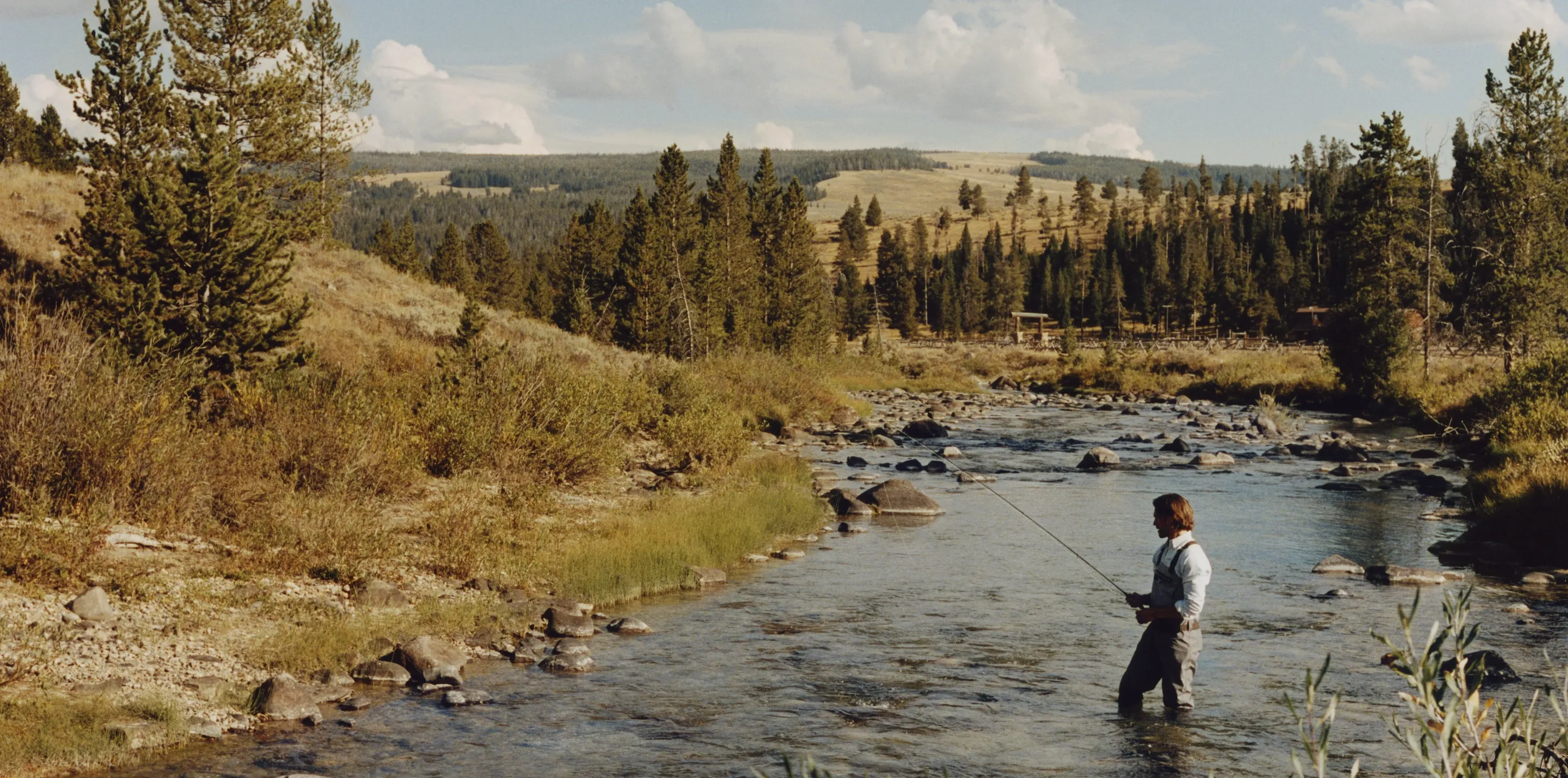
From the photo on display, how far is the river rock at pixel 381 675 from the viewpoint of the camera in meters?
11.3

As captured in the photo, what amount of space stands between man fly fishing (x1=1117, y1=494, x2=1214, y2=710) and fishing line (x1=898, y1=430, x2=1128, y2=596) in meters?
1.31

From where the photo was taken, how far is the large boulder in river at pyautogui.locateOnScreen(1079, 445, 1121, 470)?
30.8 meters

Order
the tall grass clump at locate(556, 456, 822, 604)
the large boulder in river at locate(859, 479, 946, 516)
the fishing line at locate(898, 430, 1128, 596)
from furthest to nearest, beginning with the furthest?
the large boulder in river at locate(859, 479, 946, 516) → the fishing line at locate(898, 430, 1128, 596) → the tall grass clump at locate(556, 456, 822, 604)

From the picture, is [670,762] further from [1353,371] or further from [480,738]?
[1353,371]

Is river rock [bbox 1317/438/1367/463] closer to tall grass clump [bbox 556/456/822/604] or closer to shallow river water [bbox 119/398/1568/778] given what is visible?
shallow river water [bbox 119/398/1568/778]

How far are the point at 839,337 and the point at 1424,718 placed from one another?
7896cm

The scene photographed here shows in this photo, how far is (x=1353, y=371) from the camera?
4900 cm

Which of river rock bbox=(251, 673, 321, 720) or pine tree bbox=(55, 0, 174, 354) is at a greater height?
pine tree bbox=(55, 0, 174, 354)

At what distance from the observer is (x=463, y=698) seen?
10.8m

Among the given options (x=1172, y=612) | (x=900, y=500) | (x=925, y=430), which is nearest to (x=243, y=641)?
(x=1172, y=612)

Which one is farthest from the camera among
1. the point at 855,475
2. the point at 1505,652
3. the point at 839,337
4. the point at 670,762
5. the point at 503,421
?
the point at 839,337

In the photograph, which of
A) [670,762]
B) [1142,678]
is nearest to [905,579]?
[1142,678]

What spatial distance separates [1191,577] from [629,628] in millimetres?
6874

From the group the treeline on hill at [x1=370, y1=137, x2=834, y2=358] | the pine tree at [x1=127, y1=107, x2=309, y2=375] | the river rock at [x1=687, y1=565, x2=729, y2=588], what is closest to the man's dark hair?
the river rock at [x1=687, y1=565, x2=729, y2=588]
